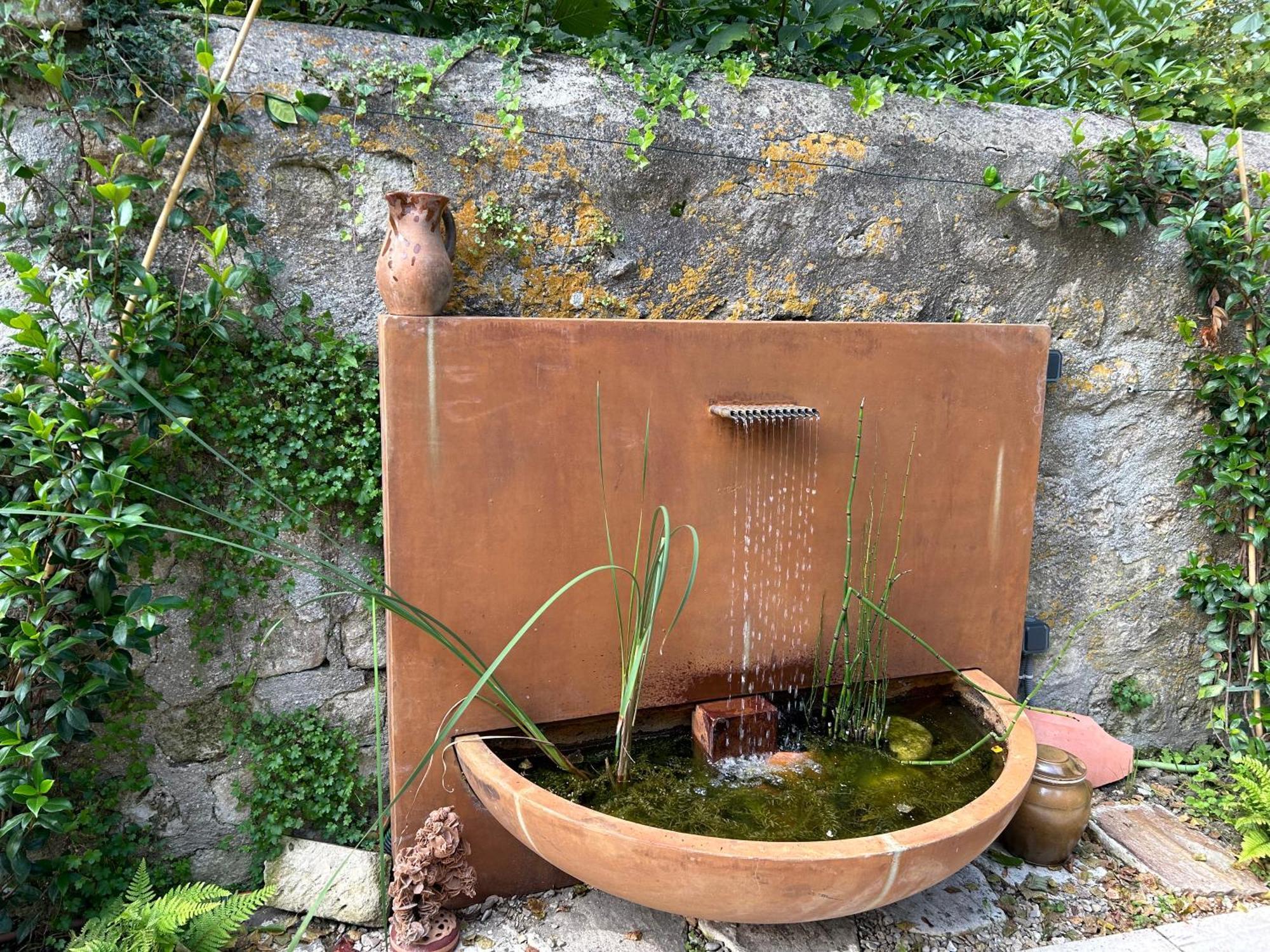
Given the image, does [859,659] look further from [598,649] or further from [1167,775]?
[1167,775]

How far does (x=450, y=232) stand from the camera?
185cm

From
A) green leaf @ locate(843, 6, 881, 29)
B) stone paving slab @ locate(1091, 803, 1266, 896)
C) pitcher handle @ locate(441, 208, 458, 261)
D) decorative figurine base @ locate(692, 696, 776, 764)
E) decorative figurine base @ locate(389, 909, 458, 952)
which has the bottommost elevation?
stone paving slab @ locate(1091, 803, 1266, 896)

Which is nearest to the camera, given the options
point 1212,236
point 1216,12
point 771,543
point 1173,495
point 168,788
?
point 168,788

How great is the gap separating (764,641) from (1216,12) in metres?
3.56

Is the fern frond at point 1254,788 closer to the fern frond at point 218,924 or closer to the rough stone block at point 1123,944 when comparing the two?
the rough stone block at point 1123,944

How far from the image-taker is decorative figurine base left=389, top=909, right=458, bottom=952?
5.66 ft

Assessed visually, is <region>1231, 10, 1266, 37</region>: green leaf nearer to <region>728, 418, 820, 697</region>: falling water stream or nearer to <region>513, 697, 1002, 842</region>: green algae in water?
<region>728, 418, 820, 697</region>: falling water stream

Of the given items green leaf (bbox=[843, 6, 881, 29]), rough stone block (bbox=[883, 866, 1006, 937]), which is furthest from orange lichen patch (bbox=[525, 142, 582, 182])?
Answer: rough stone block (bbox=[883, 866, 1006, 937])

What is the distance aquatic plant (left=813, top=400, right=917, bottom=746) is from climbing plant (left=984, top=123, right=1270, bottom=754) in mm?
1024

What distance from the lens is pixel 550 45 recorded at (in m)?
2.17

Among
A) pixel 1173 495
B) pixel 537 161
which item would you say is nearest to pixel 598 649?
pixel 537 161

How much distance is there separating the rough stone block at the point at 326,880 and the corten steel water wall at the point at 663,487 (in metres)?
0.19

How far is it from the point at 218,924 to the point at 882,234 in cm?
237

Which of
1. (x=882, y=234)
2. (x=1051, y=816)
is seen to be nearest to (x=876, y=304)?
(x=882, y=234)
